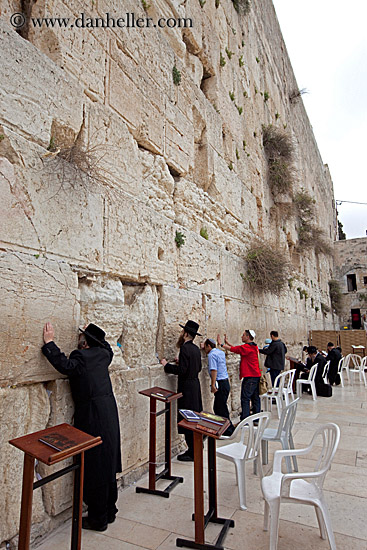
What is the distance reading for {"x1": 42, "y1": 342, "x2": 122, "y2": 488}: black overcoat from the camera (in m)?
2.48

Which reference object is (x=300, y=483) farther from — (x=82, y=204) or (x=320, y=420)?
(x=320, y=420)

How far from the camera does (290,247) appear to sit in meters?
11.0

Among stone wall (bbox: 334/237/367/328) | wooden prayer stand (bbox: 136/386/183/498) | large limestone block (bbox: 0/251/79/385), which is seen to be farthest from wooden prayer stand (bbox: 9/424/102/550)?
stone wall (bbox: 334/237/367/328)

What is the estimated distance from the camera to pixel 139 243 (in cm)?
373

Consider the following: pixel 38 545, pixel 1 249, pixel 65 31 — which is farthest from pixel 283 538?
pixel 65 31

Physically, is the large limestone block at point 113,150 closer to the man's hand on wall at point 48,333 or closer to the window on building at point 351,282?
the man's hand on wall at point 48,333

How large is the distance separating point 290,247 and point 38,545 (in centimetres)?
991

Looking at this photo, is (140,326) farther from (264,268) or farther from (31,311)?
(264,268)

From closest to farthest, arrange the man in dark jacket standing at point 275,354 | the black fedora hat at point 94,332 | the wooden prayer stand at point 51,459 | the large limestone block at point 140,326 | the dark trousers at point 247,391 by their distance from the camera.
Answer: the wooden prayer stand at point 51,459 < the black fedora hat at point 94,332 < the large limestone block at point 140,326 < the dark trousers at point 247,391 < the man in dark jacket standing at point 275,354

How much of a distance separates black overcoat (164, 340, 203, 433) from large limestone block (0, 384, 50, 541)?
5.32 feet

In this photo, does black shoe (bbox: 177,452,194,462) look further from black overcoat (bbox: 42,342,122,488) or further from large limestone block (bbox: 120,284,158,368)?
black overcoat (bbox: 42,342,122,488)

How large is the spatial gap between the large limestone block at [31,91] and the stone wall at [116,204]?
0.4 inches

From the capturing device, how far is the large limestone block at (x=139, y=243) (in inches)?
133

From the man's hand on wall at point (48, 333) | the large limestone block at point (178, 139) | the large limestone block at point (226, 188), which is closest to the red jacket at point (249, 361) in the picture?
the large limestone block at point (226, 188)
